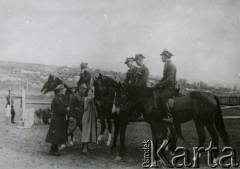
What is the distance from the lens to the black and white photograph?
22.8 ft

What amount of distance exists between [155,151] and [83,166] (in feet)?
4.91

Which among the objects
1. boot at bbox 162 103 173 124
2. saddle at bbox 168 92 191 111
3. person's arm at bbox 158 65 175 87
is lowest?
boot at bbox 162 103 173 124

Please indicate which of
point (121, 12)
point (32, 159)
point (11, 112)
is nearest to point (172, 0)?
point (121, 12)

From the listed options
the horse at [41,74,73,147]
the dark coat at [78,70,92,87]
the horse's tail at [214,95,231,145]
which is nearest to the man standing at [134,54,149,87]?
the dark coat at [78,70,92,87]

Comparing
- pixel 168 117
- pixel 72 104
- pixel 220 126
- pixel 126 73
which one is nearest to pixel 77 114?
pixel 72 104

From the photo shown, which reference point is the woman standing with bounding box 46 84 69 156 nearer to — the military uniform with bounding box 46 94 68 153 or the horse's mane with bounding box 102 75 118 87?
the military uniform with bounding box 46 94 68 153

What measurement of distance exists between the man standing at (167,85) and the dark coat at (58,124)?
2201 mm

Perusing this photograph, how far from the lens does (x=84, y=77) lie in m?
8.22

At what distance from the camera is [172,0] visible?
25.2 feet

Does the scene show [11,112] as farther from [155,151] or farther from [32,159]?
[155,151]

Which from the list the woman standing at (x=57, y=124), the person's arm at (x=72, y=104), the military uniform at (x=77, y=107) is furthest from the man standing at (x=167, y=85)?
the person's arm at (x=72, y=104)

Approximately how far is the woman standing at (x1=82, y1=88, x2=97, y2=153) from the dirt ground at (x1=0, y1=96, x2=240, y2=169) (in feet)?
1.12

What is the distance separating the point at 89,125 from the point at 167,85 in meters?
2.08

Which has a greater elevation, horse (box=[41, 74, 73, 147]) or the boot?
horse (box=[41, 74, 73, 147])
